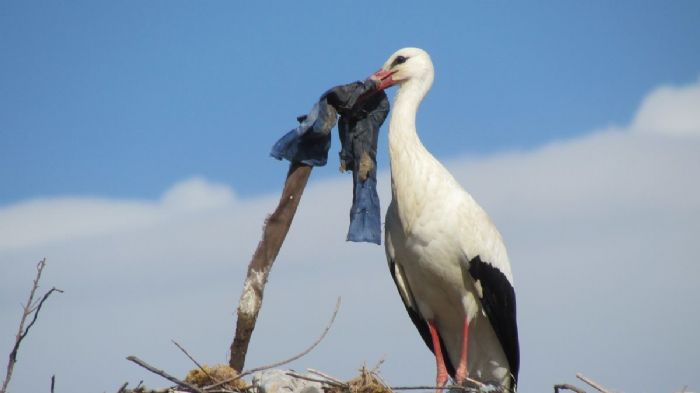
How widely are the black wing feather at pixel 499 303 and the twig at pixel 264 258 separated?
1.11m

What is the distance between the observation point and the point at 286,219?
630cm

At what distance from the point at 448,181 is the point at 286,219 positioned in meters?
1.05

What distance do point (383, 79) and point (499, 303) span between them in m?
1.60

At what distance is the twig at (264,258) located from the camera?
5.97m

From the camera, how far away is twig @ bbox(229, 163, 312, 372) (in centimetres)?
597

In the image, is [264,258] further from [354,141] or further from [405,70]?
[405,70]

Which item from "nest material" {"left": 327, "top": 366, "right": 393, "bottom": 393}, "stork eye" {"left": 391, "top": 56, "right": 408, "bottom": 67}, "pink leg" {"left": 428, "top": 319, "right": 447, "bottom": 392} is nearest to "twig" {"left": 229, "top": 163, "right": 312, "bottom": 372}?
"nest material" {"left": 327, "top": 366, "right": 393, "bottom": 393}

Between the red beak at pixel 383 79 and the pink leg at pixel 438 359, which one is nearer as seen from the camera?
the pink leg at pixel 438 359

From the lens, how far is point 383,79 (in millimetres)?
7117

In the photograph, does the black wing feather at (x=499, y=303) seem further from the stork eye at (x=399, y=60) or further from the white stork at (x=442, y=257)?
the stork eye at (x=399, y=60)

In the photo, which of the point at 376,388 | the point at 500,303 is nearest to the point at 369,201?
the point at 500,303

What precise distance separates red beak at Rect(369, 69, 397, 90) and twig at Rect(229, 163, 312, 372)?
2.89 ft

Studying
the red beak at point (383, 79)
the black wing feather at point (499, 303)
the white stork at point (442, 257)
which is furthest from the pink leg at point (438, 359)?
the red beak at point (383, 79)

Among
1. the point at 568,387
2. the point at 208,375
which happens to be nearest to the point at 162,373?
the point at 208,375
